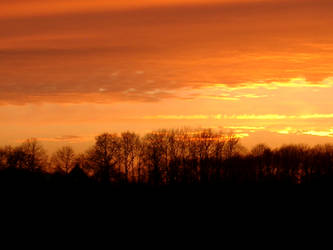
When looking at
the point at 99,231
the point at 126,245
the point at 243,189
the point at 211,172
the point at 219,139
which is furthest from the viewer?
the point at 219,139

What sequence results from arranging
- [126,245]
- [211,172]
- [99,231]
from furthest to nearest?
[211,172]
[99,231]
[126,245]

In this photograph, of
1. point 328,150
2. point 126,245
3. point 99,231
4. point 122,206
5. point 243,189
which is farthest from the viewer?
point 328,150

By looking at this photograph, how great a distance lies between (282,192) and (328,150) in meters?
66.7

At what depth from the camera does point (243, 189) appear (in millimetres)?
60625

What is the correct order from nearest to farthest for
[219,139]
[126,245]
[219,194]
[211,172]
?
[126,245]
[219,194]
[211,172]
[219,139]

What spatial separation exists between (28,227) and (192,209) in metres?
16.0

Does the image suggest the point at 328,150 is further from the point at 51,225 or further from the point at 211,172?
the point at 51,225

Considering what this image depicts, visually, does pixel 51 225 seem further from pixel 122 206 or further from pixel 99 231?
pixel 122 206

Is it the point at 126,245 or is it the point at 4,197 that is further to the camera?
the point at 4,197

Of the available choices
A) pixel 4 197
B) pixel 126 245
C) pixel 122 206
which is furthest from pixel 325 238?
pixel 4 197

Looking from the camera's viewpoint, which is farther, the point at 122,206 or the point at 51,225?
the point at 122,206

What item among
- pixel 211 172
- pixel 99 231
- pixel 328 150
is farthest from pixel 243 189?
pixel 328 150

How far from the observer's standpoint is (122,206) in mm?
50125

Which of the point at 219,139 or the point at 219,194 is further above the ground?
the point at 219,139
